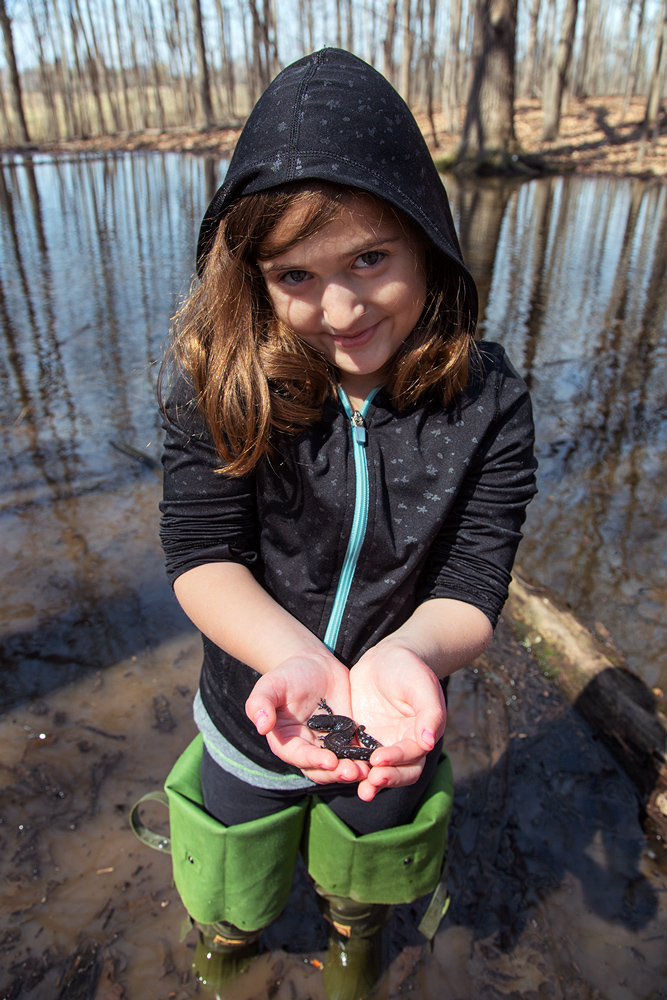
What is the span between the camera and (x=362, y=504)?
1.47m

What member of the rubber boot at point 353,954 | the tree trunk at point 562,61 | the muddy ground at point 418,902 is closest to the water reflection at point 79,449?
the muddy ground at point 418,902

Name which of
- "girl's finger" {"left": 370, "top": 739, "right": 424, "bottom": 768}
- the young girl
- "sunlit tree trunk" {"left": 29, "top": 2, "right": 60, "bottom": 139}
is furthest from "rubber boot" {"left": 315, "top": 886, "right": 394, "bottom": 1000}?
"sunlit tree trunk" {"left": 29, "top": 2, "right": 60, "bottom": 139}

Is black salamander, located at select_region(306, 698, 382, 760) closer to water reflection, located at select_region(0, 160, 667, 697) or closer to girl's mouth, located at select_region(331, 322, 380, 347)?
girl's mouth, located at select_region(331, 322, 380, 347)

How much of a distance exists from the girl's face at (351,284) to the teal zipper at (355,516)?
93 millimetres

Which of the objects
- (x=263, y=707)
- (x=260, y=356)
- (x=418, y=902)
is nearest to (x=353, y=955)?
(x=418, y=902)

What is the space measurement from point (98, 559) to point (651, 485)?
3.43m

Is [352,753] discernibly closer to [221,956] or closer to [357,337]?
[357,337]

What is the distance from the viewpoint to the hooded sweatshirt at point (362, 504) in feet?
4.82

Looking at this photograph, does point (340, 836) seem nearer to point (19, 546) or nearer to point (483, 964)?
point (483, 964)

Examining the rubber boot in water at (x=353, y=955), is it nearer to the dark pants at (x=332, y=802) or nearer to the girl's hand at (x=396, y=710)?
the dark pants at (x=332, y=802)

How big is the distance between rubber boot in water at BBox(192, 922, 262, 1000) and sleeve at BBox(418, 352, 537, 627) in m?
1.15

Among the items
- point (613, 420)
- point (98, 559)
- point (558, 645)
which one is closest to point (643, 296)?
point (613, 420)

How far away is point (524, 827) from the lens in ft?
7.61

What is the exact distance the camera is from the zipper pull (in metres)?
1.49
